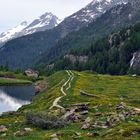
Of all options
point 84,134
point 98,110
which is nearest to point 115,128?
point 84,134

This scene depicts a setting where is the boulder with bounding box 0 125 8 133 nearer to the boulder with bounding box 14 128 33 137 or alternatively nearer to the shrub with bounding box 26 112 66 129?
the boulder with bounding box 14 128 33 137

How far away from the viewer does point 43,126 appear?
52.1 m

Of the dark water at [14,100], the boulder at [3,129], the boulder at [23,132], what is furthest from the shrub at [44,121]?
the dark water at [14,100]

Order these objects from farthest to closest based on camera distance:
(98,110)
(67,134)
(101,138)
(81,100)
→ (81,100) → (98,110) → (67,134) → (101,138)

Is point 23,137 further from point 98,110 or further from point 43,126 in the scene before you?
point 98,110

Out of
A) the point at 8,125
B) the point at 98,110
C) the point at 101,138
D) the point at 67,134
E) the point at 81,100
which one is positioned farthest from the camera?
the point at 81,100

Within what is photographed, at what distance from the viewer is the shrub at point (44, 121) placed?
51.6 metres

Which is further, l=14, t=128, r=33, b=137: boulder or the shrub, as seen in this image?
the shrub

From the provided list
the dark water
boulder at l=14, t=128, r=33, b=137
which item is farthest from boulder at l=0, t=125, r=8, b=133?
the dark water

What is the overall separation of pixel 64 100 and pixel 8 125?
38.0 meters

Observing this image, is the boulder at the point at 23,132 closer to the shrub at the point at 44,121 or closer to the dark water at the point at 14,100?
the shrub at the point at 44,121

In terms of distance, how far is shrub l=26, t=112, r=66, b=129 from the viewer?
51.6 metres

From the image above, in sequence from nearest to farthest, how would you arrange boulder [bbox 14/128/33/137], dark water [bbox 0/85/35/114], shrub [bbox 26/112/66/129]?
boulder [bbox 14/128/33/137] < shrub [bbox 26/112/66/129] < dark water [bbox 0/85/35/114]

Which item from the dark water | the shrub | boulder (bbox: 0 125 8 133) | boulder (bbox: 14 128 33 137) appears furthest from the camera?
the dark water
